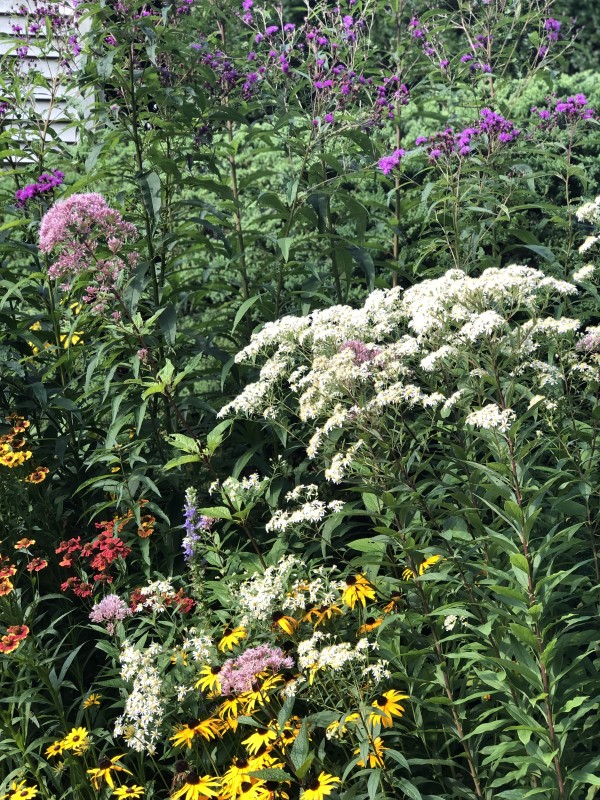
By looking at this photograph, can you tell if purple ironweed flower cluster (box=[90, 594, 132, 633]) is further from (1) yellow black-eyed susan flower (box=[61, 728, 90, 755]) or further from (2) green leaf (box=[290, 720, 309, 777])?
(2) green leaf (box=[290, 720, 309, 777])

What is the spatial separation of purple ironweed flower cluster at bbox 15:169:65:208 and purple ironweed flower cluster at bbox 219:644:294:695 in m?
2.52

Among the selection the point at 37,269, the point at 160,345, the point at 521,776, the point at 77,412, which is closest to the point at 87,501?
the point at 77,412

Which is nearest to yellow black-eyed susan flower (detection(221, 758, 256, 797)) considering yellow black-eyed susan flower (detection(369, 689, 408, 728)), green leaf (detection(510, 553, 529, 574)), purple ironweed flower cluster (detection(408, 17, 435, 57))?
yellow black-eyed susan flower (detection(369, 689, 408, 728))

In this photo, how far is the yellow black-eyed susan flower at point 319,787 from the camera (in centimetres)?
292

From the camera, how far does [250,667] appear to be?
122 inches

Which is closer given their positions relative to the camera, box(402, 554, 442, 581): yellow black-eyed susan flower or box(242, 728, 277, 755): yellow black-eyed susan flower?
box(242, 728, 277, 755): yellow black-eyed susan flower

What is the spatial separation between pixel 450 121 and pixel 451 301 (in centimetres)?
280

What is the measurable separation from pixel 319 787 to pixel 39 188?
302 centimetres

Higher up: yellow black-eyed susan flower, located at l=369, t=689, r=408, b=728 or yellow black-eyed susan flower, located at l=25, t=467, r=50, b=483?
yellow black-eyed susan flower, located at l=369, t=689, r=408, b=728

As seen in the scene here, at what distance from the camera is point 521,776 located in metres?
2.98

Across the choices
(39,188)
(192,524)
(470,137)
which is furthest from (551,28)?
(192,524)

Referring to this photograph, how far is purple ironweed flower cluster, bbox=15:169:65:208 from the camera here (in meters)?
4.71

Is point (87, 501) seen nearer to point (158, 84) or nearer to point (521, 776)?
point (158, 84)

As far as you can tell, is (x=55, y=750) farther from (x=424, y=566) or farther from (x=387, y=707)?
(x=424, y=566)
